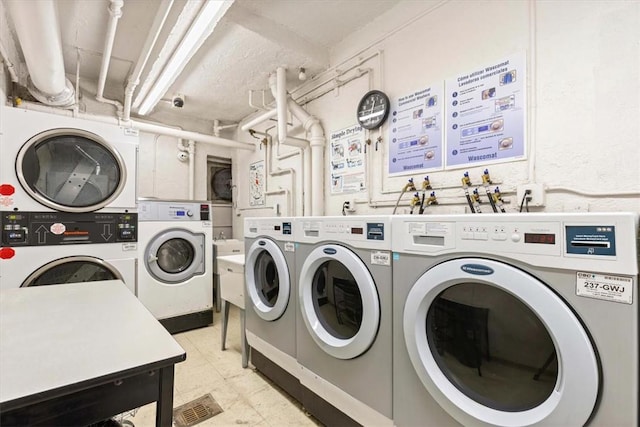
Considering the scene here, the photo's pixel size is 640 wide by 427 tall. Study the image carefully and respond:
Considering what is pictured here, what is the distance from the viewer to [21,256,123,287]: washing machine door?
6.27 feet

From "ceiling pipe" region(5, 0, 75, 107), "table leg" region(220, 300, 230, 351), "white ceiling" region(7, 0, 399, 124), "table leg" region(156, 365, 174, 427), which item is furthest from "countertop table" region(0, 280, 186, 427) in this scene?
"white ceiling" region(7, 0, 399, 124)

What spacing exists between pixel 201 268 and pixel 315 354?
6.21 ft

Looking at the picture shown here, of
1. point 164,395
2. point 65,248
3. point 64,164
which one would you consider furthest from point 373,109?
point 65,248

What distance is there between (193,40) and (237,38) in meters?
0.46

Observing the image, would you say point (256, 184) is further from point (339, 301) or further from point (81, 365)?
point (81, 365)

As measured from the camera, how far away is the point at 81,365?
60 cm

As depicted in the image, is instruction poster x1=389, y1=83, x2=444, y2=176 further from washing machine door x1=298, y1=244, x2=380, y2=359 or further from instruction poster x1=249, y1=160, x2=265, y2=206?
instruction poster x1=249, y1=160, x2=265, y2=206

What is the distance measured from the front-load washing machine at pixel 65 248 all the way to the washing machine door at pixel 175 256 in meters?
0.48

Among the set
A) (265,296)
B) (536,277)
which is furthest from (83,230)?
(536,277)

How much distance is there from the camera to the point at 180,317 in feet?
9.44

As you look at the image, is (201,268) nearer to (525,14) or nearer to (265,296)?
(265,296)

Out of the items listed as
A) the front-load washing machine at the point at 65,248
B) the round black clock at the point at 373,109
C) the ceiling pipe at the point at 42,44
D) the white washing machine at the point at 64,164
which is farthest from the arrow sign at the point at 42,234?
the round black clock at the point at 373,109

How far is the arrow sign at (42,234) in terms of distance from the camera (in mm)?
1914

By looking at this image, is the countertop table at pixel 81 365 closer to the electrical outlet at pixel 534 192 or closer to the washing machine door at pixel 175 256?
the electrical outlet at pixel 534 192
